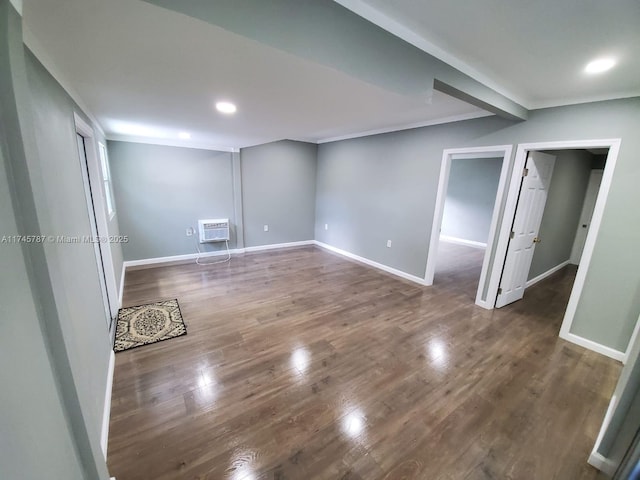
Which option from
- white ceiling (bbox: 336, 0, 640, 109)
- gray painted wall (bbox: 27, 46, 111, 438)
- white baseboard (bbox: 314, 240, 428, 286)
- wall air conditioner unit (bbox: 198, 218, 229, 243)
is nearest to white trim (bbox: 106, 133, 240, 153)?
wall air conditioner unit (bbox: 198, 218, 229, 243)

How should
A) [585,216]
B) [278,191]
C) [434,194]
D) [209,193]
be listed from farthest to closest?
[278,191], [585,216], [209,193], [434,194]

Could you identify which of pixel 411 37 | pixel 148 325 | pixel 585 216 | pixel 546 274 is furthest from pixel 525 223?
pixel 148 325

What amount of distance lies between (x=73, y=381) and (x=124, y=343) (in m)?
1.75

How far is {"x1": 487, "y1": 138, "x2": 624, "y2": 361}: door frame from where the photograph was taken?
2324mm

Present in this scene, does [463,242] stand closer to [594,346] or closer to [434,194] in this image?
[434,194]

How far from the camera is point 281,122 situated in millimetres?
2482

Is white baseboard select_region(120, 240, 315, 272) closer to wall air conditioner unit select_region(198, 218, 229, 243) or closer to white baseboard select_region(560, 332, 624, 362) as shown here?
wall air conditioner unit select_region(198, 218, 229, 243)

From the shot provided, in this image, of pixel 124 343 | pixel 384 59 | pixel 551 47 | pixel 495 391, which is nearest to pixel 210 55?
pixel 384 59

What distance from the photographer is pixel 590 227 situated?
2426mm

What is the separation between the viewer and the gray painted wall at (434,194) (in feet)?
7.43

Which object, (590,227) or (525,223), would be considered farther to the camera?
(525,223)

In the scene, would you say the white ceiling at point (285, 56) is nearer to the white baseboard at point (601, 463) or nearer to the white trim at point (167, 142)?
the white trim at point (167, 142)

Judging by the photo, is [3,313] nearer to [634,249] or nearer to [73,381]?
[73,381]

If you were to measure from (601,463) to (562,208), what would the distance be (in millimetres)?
4122
